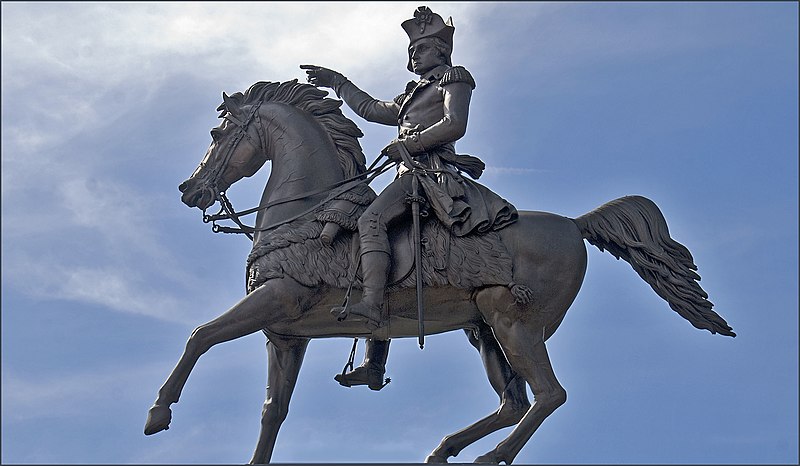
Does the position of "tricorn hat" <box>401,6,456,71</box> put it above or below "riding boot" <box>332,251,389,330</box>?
above

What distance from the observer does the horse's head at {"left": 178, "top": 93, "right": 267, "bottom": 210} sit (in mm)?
13570

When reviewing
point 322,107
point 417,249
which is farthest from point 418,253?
point 322,107

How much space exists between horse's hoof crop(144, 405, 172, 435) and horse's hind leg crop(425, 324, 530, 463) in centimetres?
234

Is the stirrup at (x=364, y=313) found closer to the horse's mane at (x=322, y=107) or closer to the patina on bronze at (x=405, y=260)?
the patina on bronze at (x=405, y=260)

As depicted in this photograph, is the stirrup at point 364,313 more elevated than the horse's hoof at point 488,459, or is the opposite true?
the stirrup at point 364,313

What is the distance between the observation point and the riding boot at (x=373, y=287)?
40.5 feet

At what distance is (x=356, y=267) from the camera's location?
41.8ft

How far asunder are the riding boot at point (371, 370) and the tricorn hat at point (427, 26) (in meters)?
2.88

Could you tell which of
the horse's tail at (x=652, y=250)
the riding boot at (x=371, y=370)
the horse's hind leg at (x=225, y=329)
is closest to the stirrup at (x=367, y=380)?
the riding boot at (x=371, y=370)

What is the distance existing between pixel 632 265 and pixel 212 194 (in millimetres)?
4013

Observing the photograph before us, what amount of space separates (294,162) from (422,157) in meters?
1.20

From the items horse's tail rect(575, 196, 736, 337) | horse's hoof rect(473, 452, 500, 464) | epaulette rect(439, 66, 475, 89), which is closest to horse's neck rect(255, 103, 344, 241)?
epaulette rect(439, 66, 475, 89)

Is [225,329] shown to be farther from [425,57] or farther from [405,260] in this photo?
[425,57]

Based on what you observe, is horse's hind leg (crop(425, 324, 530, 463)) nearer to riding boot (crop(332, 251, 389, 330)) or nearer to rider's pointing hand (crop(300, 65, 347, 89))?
riding boot (crop(332, 251, 389, 330))
